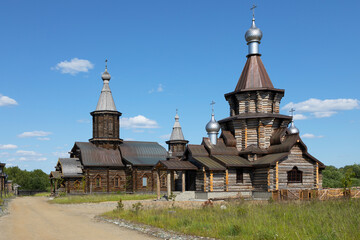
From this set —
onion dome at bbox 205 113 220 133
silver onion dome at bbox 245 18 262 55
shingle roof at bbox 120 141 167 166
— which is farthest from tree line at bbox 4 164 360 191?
shingle roof at bbox 120 141 167 166

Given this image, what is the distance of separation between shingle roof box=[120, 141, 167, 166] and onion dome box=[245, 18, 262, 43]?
18.5m

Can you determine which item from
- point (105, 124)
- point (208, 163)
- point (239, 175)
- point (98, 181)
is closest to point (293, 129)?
point (239, 175)

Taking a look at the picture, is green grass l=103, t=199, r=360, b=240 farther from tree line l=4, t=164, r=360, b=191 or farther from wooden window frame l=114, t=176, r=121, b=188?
wooden window frame l=114, t=176, r=121, b=188

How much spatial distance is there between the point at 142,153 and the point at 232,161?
59.9 feet

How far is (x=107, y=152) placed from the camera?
44.2 m

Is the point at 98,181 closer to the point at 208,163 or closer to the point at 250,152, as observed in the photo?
the point at 208,163

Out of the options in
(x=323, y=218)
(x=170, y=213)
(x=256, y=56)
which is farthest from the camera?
(x=256, y=56)

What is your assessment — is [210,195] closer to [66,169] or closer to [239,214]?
[239,214]

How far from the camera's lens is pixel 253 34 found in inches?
1350

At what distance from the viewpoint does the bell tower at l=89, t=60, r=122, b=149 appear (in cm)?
4462

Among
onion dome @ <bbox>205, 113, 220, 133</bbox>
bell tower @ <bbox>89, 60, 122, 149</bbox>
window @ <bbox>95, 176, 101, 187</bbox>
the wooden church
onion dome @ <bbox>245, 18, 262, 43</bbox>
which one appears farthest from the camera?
bell tower @ <bbox>89, 60, 122, 149</bbox>

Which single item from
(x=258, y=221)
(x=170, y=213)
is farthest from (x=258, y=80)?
(x=258, y=221)

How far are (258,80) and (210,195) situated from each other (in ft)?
37.3

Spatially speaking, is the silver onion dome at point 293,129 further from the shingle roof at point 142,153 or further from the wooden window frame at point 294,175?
the shingle roof at point 142,153
